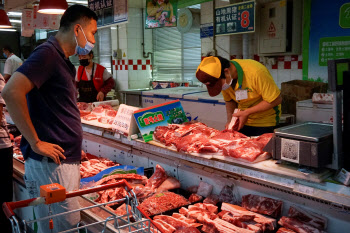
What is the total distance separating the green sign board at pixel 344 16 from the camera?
6.63m

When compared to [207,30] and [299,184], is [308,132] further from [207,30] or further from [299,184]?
[207,30]

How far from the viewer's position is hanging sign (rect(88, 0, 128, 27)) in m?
7.30

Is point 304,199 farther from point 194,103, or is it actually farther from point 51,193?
point 194,103

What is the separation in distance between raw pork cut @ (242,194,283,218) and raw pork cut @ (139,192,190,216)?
0.61 metres

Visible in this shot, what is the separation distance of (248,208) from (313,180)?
2.76ft

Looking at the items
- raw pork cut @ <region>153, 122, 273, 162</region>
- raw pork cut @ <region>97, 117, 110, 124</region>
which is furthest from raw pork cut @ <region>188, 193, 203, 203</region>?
raw pork cut @ <region>97, 117, 110, 124</region>

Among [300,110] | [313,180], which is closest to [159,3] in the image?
[300,110]

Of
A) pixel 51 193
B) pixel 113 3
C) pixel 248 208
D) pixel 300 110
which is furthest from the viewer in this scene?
pixel 113 3

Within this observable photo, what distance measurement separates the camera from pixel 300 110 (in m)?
6.04

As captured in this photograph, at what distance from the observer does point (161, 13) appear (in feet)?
25.9

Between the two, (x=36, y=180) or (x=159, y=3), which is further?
(x=159, y=3)

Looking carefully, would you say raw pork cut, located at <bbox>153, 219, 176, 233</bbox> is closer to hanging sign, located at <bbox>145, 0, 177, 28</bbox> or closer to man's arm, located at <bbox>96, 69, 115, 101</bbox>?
man's arm, located at <bbox>96, 69, 115, 101</bbox>

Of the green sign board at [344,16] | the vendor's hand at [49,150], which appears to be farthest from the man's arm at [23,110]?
the green sign board at [344,16]

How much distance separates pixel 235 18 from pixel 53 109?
19.1 ft
